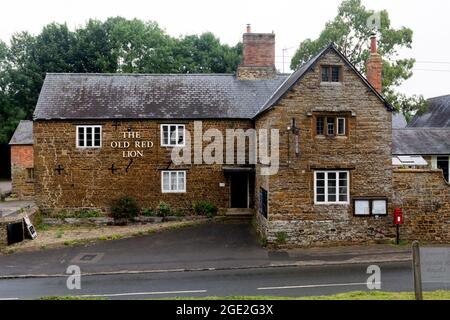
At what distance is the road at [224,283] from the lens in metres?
12.4

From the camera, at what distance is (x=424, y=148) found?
2562 cm

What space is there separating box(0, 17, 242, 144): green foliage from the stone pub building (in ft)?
72.4

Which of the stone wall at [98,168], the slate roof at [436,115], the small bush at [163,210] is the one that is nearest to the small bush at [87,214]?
the stone wall at [98,168]

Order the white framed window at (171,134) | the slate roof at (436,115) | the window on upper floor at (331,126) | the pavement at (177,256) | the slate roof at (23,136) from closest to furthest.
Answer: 1. the pavement at (177,256)
2. the window on upper floor at (331,126)
3. the white framed window at (171,134)
4. the slate roof at (23,136)
5. the slate roof at (436,115)

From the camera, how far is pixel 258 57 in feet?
91.0

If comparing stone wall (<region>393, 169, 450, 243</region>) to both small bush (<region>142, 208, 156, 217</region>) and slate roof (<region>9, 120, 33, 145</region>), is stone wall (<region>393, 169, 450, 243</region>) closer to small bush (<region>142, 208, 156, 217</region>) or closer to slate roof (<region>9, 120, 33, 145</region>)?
small bush (<region>142, 208, 156, 217</region>)

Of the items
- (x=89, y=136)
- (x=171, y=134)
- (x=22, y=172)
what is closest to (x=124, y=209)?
(x=89, y=136)

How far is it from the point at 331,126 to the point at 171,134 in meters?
9.55

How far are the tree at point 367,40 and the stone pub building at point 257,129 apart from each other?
8.77 meters

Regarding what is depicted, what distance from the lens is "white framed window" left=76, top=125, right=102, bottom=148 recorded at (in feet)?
80.4

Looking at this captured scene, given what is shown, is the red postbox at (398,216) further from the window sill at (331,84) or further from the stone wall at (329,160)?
the window sill at (331,84)

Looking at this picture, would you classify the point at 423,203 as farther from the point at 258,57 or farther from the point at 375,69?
the point at 258,57
